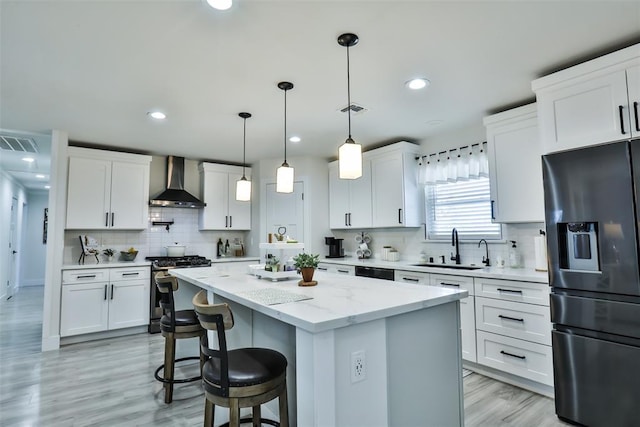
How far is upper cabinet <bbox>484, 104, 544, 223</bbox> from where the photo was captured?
10.3 ft

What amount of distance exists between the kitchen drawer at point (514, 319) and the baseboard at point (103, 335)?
421 centimetres

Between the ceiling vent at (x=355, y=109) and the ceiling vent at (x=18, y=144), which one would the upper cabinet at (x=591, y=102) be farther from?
the ceiling vent at (x=18, y=144)

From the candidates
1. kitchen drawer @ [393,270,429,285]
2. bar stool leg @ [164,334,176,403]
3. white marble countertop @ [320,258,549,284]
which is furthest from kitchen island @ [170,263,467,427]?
kitchen drawer @ [393,270,429,285]

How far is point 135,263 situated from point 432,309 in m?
4.12

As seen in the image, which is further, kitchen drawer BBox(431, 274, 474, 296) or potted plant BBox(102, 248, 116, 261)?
potted plant BBox(102, 248, 116, 261)

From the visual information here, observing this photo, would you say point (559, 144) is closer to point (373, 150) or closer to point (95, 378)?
point (373, 150)

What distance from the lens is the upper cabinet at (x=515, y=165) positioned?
10.3 ft

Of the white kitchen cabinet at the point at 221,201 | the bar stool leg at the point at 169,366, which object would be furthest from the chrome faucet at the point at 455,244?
the white kitchen cabinet at the point at 221,201

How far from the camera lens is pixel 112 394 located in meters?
2.85

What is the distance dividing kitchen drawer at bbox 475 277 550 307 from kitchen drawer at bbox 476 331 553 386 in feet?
1.14

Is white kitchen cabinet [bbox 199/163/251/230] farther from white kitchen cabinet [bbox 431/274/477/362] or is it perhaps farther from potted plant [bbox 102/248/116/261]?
white kitchen cabinet [bbox 431/274/477/362]

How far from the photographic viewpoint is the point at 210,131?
412cm

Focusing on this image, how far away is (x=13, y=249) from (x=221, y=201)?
5.61 m

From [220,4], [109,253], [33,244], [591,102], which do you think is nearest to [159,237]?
[109,253]
